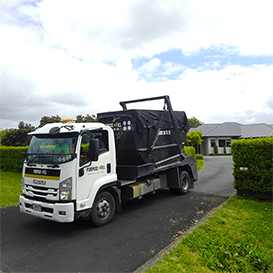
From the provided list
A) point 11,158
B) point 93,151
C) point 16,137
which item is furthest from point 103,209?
point 16,137

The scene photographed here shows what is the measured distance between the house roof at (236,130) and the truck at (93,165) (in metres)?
30.5

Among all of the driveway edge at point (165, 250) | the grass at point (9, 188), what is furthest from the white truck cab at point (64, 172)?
the grass at point (9, 188)

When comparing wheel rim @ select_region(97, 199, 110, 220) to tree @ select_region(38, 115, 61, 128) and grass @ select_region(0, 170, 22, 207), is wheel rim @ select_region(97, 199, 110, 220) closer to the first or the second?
grass @ select_region(0, 170, 22, 207)

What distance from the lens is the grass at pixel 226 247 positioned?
12.6 ft

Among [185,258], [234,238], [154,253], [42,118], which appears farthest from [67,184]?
[42,118]

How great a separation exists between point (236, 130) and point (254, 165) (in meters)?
33.1

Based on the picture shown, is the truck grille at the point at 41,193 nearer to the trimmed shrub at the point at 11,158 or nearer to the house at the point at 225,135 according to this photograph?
the trimmed shrub at the point at 11,158

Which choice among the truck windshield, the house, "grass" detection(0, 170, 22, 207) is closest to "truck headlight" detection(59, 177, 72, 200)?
the truck windshield

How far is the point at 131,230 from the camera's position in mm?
5371

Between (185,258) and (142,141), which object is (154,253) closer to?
(185,258)

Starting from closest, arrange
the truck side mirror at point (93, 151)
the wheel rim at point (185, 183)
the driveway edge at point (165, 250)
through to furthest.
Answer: the driveway edge at point (165, 250) → the truck side mirror at point (93, 151) → the wheel rim at point (185, 183)

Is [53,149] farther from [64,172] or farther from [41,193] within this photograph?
[41,193]

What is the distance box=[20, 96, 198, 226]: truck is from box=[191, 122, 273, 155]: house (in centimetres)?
2986

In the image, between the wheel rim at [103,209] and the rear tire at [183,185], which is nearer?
the wheel rim at [103,209]
